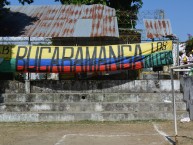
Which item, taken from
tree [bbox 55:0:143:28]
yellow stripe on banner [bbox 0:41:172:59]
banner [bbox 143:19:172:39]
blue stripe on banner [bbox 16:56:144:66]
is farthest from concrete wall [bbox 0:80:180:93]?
Answer: tree [bbox 55:0:143:28]

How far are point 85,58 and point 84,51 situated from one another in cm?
29

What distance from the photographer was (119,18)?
21484mm

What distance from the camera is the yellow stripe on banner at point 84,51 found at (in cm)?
1372

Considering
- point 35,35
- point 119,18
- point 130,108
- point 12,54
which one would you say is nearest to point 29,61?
point 12,54

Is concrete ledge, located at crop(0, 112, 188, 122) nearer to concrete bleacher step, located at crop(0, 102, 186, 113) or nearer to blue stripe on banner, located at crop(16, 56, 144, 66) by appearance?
concrete bleacher step, located at crop(0, 102, 186, 113)

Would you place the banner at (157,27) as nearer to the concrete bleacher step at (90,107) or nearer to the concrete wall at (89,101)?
the concrete wall at (89,101)

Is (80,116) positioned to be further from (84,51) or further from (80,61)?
(84,51)

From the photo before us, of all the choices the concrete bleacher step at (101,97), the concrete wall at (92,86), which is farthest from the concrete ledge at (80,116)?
the concrete wall at (92,86)

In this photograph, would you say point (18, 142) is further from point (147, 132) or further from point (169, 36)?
point (169, 36)

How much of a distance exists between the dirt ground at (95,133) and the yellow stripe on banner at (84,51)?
314 centimetres

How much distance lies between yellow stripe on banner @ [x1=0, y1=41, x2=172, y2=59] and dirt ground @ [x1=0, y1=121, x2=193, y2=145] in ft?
10.3

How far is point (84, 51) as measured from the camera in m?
13.9

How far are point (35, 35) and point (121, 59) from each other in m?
4.04

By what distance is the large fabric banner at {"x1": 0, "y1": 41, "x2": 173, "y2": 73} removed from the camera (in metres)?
13.7
